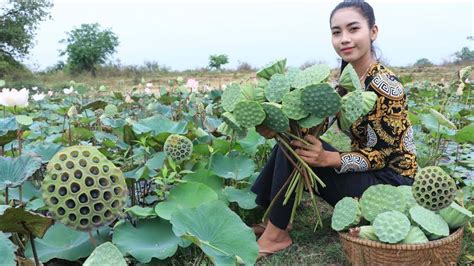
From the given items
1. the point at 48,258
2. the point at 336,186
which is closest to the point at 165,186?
the point at 48,258

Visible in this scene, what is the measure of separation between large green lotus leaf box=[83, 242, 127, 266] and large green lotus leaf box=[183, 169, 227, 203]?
114 cm

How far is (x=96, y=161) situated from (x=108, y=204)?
64 millimetres

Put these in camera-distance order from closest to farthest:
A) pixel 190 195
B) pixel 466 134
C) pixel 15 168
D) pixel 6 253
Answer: pixel 6 253 < pixel 15 168 < pixel 190 195 < pixel 466 134

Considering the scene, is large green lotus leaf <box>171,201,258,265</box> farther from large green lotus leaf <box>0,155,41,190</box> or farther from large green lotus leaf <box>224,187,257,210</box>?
large green lotus leaf <box>224,187,257,210</box>

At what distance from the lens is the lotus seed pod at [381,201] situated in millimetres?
1548

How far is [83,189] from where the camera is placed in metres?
0.72

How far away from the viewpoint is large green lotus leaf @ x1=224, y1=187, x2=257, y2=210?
1.91 metres

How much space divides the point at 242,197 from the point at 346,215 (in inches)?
19.6


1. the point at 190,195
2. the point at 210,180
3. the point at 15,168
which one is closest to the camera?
the point at 15,168

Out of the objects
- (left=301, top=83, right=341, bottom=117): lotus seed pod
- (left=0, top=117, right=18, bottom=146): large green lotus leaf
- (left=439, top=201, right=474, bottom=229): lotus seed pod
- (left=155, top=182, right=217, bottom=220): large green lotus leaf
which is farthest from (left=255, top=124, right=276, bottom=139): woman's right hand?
(left=0, top=117, right=18, bottom=146): large green lotus leaf

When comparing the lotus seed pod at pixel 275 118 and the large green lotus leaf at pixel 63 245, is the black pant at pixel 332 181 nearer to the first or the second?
the lotus seed pod at pixel 275 118

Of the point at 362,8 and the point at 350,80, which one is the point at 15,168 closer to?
the point at 350,80

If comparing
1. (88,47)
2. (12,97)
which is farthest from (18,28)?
(12,97)

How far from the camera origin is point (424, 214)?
58.3 inches
